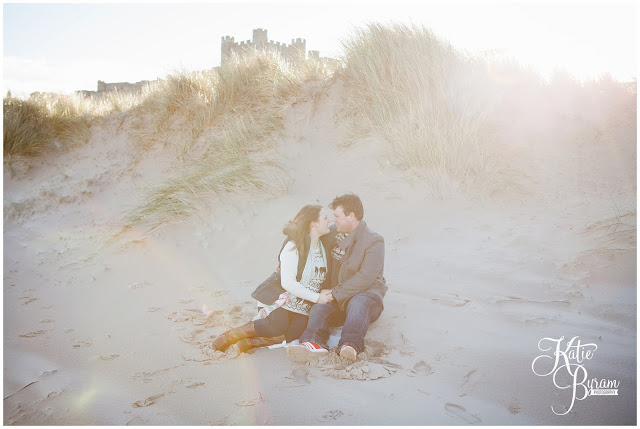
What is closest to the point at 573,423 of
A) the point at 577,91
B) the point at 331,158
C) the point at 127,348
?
the point at 127,348

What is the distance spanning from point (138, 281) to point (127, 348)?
1.78m

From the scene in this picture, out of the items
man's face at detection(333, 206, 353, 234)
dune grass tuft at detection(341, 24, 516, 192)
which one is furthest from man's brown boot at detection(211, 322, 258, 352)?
dune grass tuft at detection(341, 24, 516, 192)

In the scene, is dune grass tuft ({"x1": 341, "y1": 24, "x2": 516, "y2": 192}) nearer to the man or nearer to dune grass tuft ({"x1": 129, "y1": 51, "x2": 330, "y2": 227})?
dune grass tuft ({"x1": 129, "y1": 51, "x2": 330, "y2": 227})

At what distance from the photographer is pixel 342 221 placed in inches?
155

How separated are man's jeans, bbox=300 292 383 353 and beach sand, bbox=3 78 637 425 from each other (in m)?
0.16

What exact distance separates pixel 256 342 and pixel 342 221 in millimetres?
1077

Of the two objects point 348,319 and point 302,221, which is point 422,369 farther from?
point 302,221

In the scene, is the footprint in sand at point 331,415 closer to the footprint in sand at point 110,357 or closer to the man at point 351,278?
the man at point 351,278

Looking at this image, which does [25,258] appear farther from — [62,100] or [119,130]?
[62,100]

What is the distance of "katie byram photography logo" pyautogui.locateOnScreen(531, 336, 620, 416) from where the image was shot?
9.96ft

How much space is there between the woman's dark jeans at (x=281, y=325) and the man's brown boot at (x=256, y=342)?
4 centimetres

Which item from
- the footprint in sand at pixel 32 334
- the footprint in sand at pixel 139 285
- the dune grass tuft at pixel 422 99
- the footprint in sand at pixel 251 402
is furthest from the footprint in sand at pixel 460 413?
the dune grass tuft at pixel 422 99

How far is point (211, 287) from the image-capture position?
18.1ft

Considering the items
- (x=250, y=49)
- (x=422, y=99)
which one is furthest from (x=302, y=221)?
(x=250, y=49)
